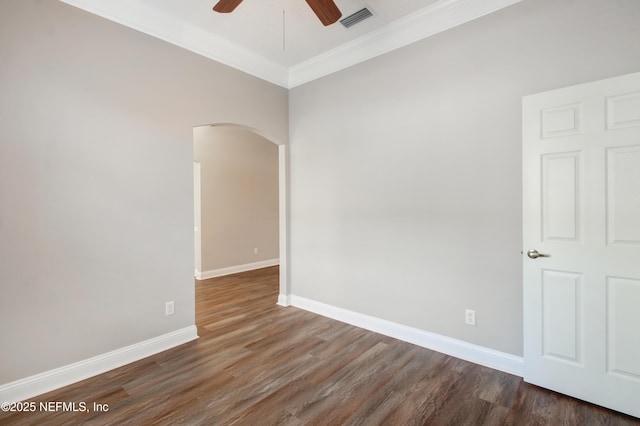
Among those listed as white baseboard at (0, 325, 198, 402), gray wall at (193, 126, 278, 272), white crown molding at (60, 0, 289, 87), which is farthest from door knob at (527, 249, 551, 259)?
gray wall at (193, 126, 278, 272)

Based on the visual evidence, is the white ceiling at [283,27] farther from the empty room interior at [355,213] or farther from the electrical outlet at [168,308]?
the electrical outlet at [168,308]

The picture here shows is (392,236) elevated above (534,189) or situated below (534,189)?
below

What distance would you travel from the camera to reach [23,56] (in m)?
2.20

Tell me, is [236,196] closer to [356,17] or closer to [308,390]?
[356,17]

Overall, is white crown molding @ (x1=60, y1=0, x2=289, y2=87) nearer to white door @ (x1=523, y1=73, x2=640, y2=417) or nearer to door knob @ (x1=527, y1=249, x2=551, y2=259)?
white door @ (x1=523, y1=73, x2=640, y2=417)

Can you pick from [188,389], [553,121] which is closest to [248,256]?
[188,389]

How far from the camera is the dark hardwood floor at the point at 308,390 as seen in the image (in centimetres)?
197

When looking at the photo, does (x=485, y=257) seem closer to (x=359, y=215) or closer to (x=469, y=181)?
(x=469, y=181)

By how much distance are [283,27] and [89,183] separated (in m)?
2.39

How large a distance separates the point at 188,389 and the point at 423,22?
12.8 feet

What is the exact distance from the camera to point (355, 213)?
3.53 metres

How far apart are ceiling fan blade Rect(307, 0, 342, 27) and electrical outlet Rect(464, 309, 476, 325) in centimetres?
272

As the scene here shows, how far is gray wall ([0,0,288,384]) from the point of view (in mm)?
2172

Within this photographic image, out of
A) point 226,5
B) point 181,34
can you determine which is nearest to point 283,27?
point 181,34
